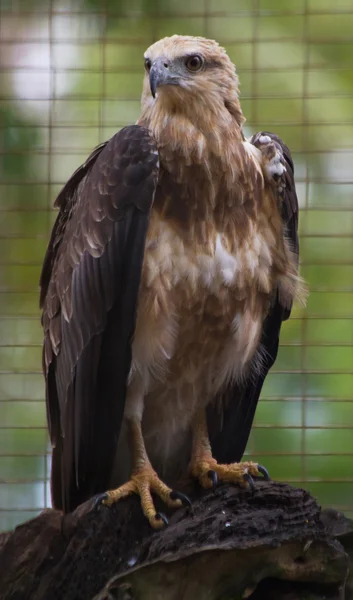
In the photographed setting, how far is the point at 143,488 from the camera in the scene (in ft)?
11.8

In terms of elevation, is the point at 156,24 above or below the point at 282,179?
above

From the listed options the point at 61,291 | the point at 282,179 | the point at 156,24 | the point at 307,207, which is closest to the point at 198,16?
the point at 156,24

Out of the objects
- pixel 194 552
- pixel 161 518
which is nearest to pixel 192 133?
pixel 161 518

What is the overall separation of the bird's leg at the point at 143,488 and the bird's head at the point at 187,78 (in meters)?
1.19

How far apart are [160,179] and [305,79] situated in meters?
1.78

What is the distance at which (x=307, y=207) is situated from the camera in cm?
514

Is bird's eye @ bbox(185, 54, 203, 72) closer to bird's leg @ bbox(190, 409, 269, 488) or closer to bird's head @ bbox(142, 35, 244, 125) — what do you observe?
bird's head @ bbox(142, 35, 244, 125)

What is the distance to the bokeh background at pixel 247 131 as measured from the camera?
16.8 ft

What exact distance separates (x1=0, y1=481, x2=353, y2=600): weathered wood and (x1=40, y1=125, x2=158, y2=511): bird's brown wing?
31 centimetres

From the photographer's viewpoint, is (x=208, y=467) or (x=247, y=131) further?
(x=247, y=131)

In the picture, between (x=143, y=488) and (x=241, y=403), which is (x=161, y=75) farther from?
(x=143, y=488)

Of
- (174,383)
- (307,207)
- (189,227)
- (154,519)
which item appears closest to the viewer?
(154,519)

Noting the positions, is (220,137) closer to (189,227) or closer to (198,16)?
(189,227)

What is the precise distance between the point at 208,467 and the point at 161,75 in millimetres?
1449
